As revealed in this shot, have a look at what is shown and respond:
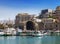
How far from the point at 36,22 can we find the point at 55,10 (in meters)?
10.6

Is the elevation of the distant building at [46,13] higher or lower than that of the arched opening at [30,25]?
higher

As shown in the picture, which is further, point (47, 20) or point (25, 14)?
point (25, 14)

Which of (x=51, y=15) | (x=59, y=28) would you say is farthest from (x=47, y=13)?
(x=59, y=28)

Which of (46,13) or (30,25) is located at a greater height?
(46,13)

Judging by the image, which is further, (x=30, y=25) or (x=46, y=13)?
(x=46, y=13)

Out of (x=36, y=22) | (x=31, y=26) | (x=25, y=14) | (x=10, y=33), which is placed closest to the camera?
(x=10, y=33)

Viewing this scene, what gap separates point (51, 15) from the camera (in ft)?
189

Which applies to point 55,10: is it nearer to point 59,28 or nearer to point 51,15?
point 51,15

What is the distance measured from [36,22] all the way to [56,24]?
13.3 feet

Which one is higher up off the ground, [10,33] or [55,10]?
[55,10]

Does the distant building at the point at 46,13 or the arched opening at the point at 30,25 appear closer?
the arched opening at the point at 30,25

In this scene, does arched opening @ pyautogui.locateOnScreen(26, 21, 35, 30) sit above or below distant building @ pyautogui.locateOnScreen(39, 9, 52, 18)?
below

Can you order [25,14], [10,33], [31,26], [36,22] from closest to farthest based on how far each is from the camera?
1. [10,33]
2. [31,26]
3. [36,22]
4. [25,14]

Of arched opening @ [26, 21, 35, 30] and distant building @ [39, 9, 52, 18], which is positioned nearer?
arched opening @ [26, 21, 35, 30]
